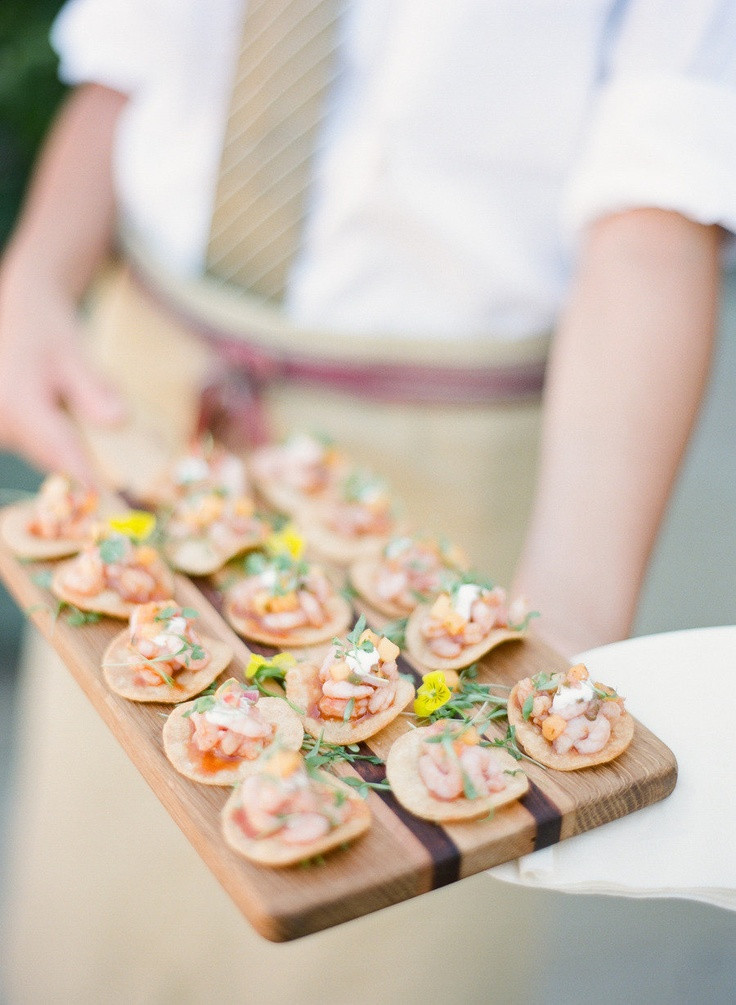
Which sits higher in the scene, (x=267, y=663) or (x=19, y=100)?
(x=19, y=100)

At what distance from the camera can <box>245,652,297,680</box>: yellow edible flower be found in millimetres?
1034

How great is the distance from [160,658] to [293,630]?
185 mm

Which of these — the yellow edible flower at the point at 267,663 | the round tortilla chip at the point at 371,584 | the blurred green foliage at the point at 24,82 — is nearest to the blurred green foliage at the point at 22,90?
the blurred green foliage at the point at 24,82

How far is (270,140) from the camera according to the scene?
156 centimetres

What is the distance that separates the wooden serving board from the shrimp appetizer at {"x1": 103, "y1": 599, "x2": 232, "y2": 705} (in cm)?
2

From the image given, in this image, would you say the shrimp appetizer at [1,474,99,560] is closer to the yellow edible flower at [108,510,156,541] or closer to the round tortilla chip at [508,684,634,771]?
the yellow edible flower at [108,510,156,541]

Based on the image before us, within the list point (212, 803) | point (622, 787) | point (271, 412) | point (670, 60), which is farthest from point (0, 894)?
point (670, 60)

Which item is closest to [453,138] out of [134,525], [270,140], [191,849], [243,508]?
[270,140]

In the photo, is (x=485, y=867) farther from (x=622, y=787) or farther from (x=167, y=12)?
(x=167, y=12)

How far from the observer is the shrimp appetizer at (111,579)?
3.65ft

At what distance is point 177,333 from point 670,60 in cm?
96

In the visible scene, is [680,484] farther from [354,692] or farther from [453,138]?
[354,692]

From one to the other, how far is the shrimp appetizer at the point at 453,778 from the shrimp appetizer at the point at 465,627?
147 millimetres

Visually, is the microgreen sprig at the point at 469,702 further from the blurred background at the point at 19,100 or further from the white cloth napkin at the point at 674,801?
the blurred background at the point at 19,100
